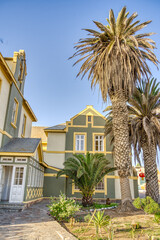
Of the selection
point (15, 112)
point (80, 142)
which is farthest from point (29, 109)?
point (80, 142)

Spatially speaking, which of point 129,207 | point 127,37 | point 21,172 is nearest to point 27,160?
point 21,172

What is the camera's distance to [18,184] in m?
11.8

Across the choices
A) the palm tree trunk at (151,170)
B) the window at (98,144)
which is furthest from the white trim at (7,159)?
the window at (98,144)

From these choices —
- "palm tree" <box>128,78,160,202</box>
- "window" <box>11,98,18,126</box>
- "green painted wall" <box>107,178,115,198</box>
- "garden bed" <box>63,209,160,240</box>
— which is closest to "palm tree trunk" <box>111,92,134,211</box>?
"palm tree" <box>128,78,160,202</box>

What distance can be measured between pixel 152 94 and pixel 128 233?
10.7 metres

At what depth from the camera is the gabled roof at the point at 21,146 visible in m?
12.0

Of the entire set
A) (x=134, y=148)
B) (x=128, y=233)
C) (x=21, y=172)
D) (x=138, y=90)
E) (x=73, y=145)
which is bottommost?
(x=128, y=233)

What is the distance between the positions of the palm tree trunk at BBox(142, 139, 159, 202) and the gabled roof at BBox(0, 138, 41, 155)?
7708mm

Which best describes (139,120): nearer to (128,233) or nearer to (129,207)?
(129,207)

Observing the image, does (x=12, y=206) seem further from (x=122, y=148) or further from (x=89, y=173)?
(x=122, y=148)

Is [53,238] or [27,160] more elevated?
[27,160]

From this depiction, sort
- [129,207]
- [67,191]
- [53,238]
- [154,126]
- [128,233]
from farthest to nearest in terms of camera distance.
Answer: [67,191]
[154,126]
[129,207]
[128,233]
[53,238]

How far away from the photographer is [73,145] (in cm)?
2125

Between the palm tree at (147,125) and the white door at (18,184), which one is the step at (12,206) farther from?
the palm tree at (147,125)
